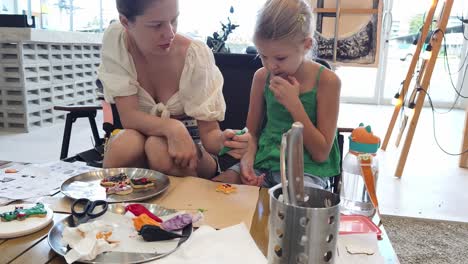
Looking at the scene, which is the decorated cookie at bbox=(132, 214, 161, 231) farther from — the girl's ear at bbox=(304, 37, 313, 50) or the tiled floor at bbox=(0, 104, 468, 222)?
the tiled floor at bbox=(0, 104, 468, 222)

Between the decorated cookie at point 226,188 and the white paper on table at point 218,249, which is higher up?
the white paper on table at point 218,249

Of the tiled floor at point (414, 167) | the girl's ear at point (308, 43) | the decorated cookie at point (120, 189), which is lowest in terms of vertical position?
the tiled floor at point (414, 167)

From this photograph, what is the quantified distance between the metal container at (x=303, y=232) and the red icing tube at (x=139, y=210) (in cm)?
26

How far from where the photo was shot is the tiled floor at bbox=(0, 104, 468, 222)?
177 cm

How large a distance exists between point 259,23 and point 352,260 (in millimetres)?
572

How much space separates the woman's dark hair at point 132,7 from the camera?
836 mm

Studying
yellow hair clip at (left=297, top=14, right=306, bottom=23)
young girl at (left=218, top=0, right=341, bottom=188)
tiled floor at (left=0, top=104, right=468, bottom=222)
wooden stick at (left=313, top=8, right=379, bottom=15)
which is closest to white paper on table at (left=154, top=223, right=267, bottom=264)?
young girl at (left=218, top=0, right=341, bottom=188)

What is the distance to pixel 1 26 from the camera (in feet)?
8.67

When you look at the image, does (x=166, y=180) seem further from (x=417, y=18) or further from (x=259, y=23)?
(x=417, y=18)

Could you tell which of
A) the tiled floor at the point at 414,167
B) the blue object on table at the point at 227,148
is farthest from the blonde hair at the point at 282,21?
the tiled floor at the point at 414,167

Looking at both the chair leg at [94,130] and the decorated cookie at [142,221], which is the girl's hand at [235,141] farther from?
the chair leg at [94,130]

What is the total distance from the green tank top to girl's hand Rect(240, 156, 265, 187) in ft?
0.14

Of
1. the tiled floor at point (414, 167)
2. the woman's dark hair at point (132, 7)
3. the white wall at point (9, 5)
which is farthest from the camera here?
the white wall at point (9, 5)

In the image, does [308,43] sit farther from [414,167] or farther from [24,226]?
[414,167]
